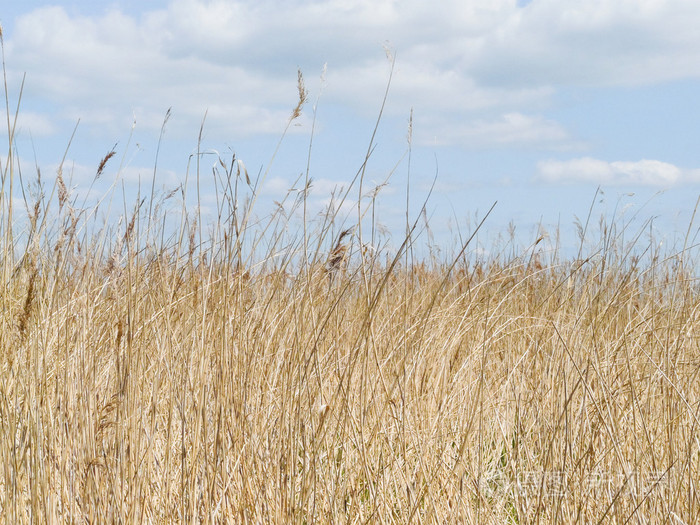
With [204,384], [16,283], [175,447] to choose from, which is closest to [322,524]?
[204,384]

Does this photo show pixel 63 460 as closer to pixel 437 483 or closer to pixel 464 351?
pixel 437 483

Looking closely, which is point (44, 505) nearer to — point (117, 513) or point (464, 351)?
point (117, 513)

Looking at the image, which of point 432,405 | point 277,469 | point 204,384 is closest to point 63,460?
point 204,384

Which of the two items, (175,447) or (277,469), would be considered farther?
(175,447)

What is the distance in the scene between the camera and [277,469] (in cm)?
174

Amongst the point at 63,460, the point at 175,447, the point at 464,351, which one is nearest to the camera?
the point at 63,460

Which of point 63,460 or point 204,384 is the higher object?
point 204,384

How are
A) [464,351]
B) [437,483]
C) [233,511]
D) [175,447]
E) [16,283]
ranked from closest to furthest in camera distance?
[233,511] → [437,483] → [175,447] → [464,351] → [16,283]

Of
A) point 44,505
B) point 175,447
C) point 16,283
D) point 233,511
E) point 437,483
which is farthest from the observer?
point 16,283

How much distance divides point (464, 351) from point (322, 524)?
74.6 inches

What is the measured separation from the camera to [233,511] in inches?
68.6

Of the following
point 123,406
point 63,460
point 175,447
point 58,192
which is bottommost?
point 175,447

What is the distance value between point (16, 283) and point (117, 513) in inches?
98.1

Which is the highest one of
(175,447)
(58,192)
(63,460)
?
(58,192)
